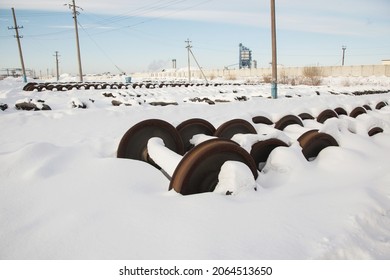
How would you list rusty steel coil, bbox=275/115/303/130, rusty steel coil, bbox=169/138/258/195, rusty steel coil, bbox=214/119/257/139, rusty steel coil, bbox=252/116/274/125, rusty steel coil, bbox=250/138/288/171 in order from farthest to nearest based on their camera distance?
rusty steel coil, bbox=252/116/274/125 → rusty steel coil, bbox=275/115/303/130 → rusty steel coil, bbox=214/119/257/139 → rusty steel coil, bbox=250/138/288/171 → rusty steel coil, bbox=169/138/258/195

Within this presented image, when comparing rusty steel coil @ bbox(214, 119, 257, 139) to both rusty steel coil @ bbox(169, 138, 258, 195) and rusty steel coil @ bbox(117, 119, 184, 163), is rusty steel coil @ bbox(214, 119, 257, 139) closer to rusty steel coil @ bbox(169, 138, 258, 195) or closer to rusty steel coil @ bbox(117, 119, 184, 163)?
rusty steel coil @ bbox(117, 119, 184, 163)

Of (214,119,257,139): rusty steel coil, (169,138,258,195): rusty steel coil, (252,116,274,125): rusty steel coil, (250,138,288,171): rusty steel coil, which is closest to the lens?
(169,138,258,195): rusty steel coil

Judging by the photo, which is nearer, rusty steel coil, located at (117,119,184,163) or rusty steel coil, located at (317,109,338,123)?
rusty steel coil, located at (117,119,184,163)

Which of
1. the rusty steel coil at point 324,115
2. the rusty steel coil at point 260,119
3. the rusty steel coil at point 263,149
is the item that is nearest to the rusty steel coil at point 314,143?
the rusty steel coil at point 263,149

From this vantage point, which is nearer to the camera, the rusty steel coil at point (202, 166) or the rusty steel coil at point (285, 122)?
the rusty steel coil at point (202, 166)

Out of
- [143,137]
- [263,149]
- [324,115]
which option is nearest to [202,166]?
[263,149]

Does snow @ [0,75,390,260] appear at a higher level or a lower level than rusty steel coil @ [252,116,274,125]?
lower

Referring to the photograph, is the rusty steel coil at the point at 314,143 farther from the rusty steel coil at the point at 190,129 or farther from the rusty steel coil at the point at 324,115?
the rusty steel coil at the point at 324,115

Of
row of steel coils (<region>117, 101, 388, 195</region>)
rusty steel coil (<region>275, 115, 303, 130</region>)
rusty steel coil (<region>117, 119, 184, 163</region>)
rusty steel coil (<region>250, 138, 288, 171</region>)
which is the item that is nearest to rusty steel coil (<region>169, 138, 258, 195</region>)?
row of steel coils (<region>117, 101, 388, 195</region>)

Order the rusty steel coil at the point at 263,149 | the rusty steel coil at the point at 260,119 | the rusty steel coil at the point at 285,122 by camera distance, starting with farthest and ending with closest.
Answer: the rusty steel coil at the point at 260,119 < the rusty steel coil at the point at 285,122 < the rusty steel coil at the point at 263,149

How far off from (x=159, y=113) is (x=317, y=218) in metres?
7.12

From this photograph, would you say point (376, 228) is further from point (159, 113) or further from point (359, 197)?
point (159, 113)
